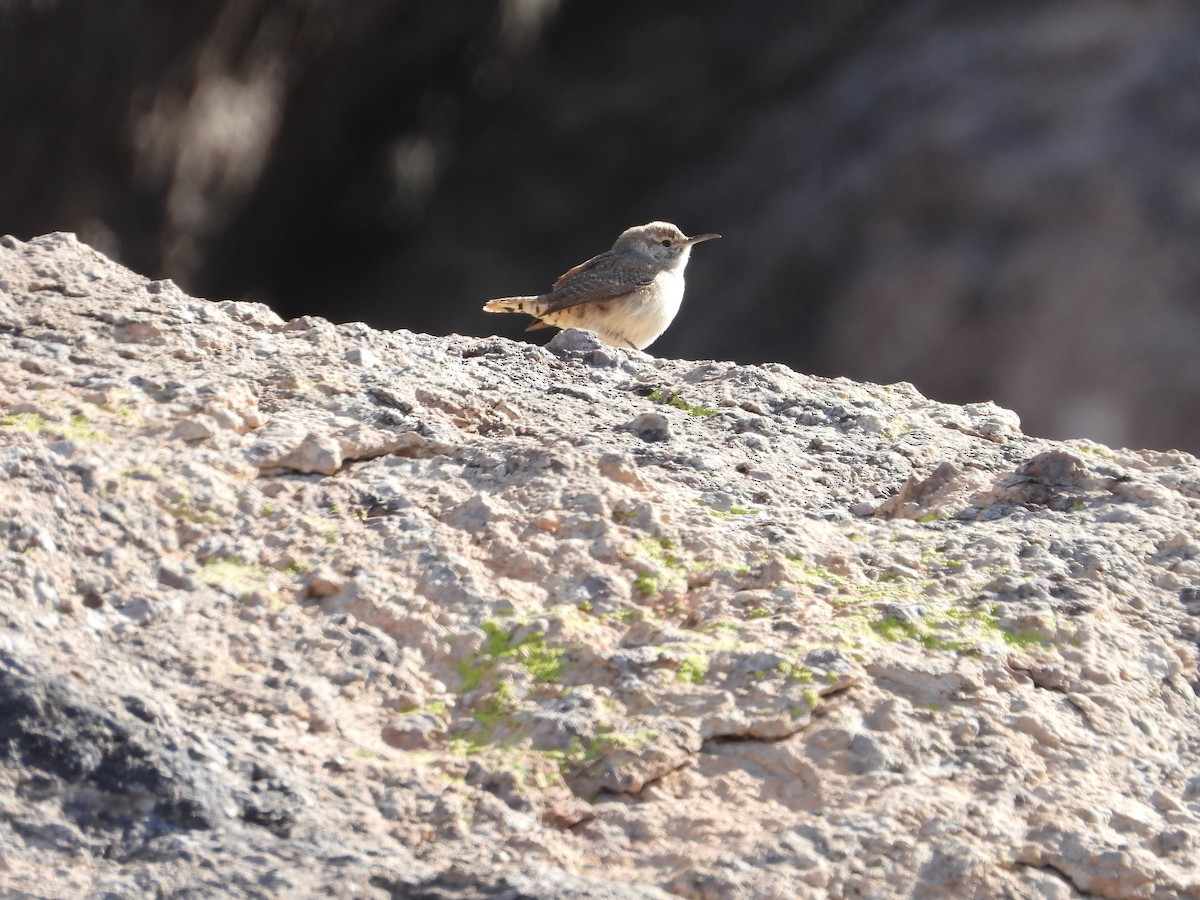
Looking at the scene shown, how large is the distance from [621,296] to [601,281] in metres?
0.13

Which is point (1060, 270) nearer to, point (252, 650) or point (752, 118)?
point (752, 118)

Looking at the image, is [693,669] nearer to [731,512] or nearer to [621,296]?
[731,512]

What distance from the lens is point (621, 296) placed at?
7934mm

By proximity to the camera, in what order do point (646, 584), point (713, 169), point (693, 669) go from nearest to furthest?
1. point (693, 669)
2. point (646, 584)
3. point (713, 169)

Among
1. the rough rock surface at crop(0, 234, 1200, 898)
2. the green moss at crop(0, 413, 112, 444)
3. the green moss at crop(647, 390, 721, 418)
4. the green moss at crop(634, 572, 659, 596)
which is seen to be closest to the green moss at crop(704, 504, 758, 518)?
the rough rock surface at crop(0, 234, 1200, 898)

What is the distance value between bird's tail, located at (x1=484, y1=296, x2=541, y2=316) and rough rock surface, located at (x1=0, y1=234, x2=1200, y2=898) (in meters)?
4.90

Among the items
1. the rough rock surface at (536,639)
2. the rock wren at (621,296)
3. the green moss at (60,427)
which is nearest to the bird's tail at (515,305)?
the rock wren at (621,296)

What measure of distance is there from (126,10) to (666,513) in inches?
253

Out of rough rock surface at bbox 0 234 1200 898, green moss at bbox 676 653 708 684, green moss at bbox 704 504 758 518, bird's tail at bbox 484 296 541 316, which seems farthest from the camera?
bird's tail at bbox 484 296 541 316

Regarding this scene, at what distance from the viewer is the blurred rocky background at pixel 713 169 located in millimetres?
8648

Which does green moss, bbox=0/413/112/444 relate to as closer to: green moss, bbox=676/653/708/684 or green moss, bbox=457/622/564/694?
green moss, bbox=457/622/564/694

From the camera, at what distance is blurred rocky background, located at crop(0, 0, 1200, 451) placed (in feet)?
28.4

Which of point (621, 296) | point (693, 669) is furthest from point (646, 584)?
point (621, 296)

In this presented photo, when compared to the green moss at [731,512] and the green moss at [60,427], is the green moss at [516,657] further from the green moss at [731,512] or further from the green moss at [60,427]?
the green moss at [60,427]
